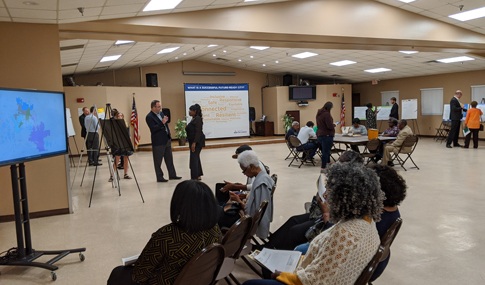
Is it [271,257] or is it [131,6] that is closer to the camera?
[271,257]

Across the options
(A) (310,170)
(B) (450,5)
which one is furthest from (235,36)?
(B) (450,5)

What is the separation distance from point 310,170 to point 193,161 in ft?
8.86

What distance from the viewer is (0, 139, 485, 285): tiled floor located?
2891 mm

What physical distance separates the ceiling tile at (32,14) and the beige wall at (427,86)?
14.4 m

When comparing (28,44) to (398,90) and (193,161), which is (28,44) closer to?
(193,161)

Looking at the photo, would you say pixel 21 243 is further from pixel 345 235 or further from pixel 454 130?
pixel 454 130

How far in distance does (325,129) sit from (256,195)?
493cm

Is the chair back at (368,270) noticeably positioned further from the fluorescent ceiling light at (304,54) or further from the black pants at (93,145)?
the fluorescent ceiling light at (304,54)

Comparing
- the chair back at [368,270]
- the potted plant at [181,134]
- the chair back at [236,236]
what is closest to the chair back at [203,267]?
the chair back at [236,236]

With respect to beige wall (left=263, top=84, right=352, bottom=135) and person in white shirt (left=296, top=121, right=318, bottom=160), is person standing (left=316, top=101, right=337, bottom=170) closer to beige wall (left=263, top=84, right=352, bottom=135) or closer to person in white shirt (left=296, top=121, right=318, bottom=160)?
person in white shirt (left=296, top=121, right=318, bottom=160)

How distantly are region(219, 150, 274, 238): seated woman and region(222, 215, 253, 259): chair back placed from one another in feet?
2.01

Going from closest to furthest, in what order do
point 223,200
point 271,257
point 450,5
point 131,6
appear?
1. point 271,257
2. point 223,200
3. point 131,6
4. point 450,5

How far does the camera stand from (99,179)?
7293 mm

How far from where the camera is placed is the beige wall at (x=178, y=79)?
14.7m
